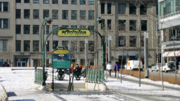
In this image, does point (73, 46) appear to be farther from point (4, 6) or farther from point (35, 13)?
point (4, 6)

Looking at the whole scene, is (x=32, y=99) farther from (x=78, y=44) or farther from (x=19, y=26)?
(x=19, y=26)

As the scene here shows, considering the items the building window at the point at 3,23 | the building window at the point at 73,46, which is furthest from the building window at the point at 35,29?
the building window at the point at 73,46

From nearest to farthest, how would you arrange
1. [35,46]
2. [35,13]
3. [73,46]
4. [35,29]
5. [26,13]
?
1. [73,46]
2. [26,13]
3. [35,13]
4. [35,29]
5. [35,46]

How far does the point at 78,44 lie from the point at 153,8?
19059 mm

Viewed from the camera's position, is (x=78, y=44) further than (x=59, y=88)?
Yes

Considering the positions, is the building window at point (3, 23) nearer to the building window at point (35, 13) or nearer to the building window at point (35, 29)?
the building window at point (35, 29)

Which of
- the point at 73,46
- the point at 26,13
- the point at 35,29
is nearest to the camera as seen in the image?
the point at 73,46

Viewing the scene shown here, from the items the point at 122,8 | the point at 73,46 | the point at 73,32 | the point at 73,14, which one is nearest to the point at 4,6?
the point at 73,14

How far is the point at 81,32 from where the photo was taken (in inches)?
770

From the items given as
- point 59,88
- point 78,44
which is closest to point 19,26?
point 78,44

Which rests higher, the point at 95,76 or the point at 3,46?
A: the point at 3,46

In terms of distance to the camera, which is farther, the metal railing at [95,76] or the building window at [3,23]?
the building window at [3,23]

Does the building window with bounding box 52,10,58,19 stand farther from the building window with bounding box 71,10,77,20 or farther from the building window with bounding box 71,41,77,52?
the building window with bounding box 71,41,77,52

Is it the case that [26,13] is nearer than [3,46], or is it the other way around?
[3,46]
